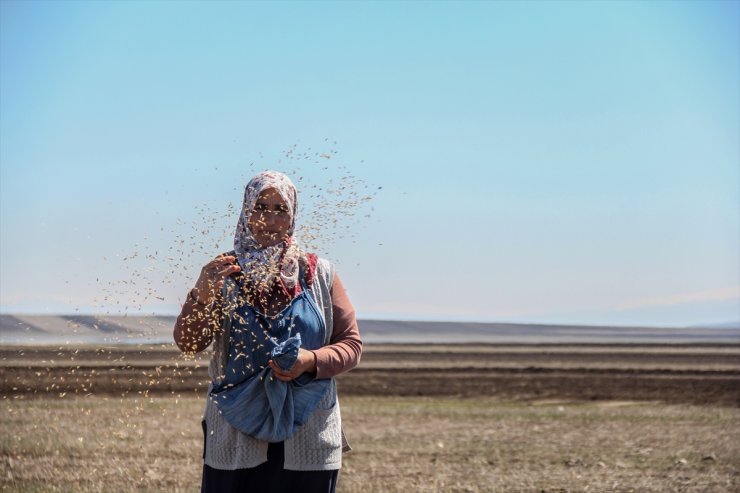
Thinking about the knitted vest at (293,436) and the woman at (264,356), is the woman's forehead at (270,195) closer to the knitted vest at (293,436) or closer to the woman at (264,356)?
the woman at (264,356)

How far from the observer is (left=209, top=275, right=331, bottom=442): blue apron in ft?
10.9

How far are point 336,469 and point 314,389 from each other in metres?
0.30

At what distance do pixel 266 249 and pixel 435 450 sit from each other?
8.63 m

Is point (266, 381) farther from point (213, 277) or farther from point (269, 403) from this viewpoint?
point (213, 277)

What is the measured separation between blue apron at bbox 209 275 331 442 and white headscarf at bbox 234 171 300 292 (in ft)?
0.30

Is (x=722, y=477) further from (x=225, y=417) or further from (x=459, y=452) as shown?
(x=225, y=417)

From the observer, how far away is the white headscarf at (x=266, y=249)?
3.36 m

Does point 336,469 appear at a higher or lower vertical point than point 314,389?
lower

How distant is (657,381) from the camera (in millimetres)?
29219

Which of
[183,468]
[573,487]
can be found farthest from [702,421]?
[183,468]

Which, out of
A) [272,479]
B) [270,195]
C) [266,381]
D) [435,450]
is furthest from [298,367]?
[435,450]

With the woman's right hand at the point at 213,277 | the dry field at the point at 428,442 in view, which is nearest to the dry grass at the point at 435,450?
the dry field at the point at 428,442

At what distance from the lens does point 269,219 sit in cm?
337

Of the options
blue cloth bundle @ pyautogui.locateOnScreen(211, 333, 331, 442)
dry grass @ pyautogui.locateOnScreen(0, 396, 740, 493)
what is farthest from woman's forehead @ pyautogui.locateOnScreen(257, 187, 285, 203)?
dry grass @ pyautogui.locateOnScreen(0, 396, 740, 493)
